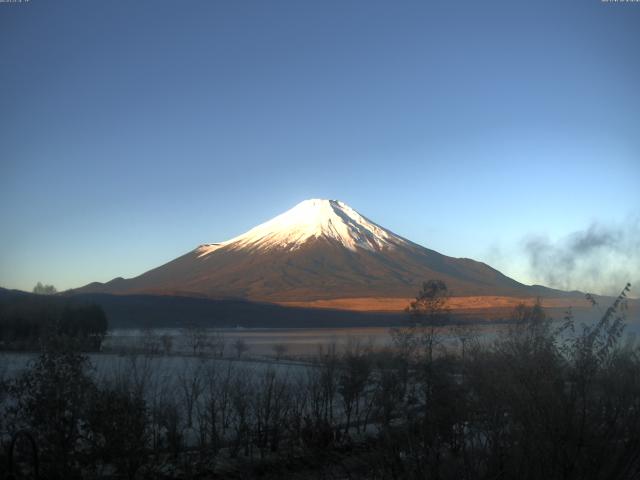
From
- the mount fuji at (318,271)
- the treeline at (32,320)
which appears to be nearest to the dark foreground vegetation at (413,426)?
the treeline at (32,320)

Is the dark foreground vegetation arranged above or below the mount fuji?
below

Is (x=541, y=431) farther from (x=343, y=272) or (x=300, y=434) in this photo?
(x=343, y=272)

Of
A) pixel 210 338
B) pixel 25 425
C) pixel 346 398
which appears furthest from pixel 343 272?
pixel 25 425

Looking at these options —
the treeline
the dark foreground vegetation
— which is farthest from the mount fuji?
the dark foreground vegetation

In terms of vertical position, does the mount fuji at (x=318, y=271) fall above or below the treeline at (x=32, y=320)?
above

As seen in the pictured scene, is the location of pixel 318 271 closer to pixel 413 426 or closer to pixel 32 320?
pixel 32 320

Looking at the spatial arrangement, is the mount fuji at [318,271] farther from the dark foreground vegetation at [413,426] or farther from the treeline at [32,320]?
the dark foreground vegetation at [413,426]

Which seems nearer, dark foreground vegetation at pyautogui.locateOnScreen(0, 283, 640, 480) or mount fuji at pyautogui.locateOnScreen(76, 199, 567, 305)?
dark foreground vegetation at pyautogui.locateOnScreen(0, 283, 640, 480)

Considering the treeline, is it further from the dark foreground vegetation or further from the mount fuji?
the mount fuji

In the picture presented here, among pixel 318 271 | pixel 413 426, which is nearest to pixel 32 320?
pixel 413 426
